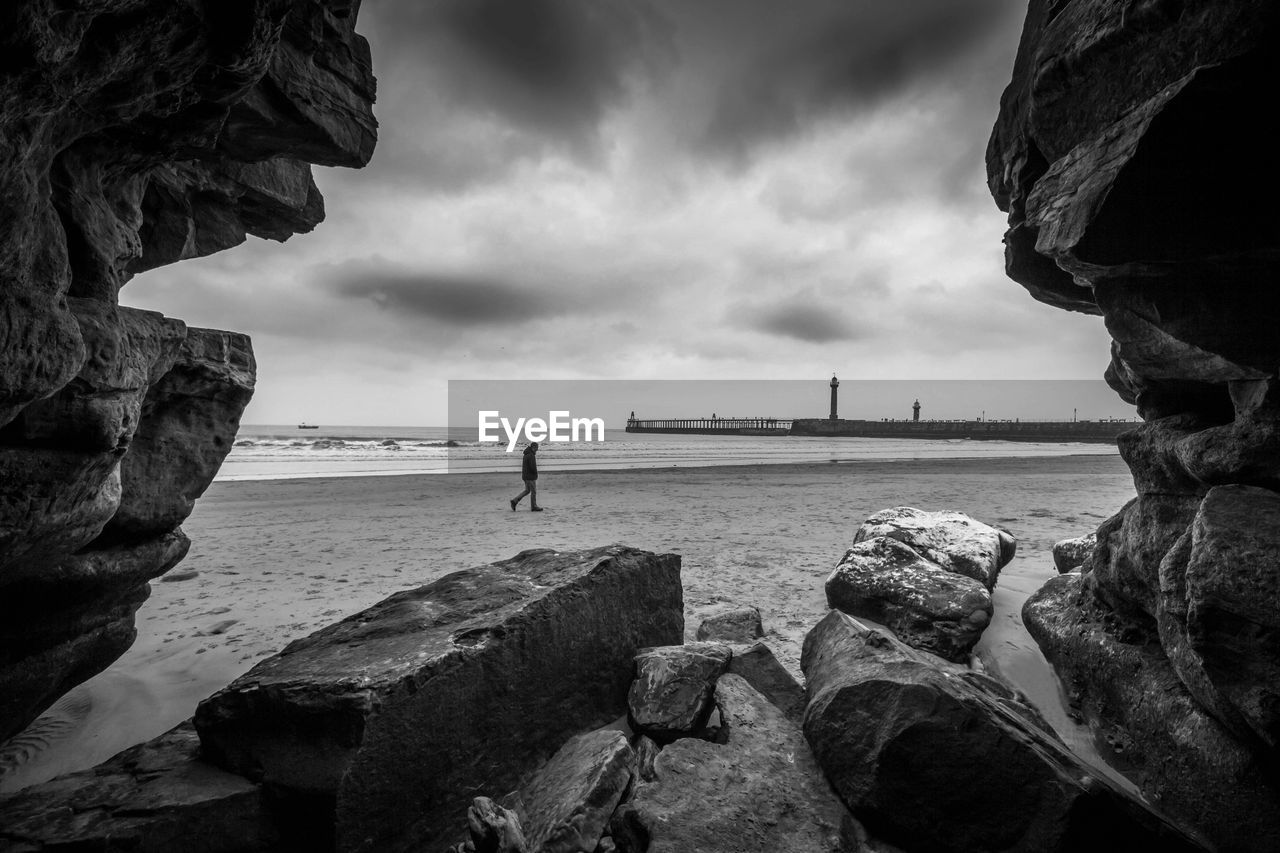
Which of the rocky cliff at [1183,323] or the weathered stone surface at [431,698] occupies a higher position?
the rocky cliff at [1183,323]

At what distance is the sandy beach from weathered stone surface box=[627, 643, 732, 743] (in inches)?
61.2

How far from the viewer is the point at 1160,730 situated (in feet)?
10.2

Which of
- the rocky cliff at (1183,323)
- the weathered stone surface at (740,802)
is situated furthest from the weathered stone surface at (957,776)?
the rocky cliff at (1183,323)

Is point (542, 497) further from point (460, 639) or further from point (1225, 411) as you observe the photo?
point (1225, 411)

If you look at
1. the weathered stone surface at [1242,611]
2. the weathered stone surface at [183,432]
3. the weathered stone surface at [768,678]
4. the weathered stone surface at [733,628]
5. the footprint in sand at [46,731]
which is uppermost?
the weathered stone surface at [183,432]

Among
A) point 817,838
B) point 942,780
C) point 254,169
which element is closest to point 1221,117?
point 942,780

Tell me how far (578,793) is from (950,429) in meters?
83.0

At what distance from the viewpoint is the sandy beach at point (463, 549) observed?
4266 millimetres

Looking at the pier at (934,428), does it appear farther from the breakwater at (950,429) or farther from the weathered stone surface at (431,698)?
the weathered stone surface at (431,698)

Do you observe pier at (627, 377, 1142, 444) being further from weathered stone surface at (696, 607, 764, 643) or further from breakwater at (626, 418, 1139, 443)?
weathered stone surface at (696, 607, 764, 643)

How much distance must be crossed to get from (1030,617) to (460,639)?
4.95 m

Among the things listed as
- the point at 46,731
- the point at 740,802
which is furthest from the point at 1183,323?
the point at 46,731

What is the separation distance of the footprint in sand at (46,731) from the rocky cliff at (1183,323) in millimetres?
6992

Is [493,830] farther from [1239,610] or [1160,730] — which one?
[1160,730]
